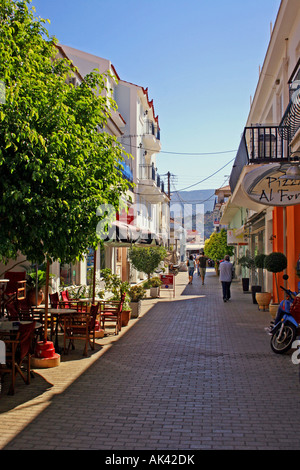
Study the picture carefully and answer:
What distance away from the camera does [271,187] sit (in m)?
10.9

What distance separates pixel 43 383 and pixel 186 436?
2905mm

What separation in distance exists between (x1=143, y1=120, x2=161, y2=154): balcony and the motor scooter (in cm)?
2527

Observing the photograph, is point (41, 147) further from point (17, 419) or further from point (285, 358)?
point (285, 358)

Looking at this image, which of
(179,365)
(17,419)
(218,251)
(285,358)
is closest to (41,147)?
(17,419)

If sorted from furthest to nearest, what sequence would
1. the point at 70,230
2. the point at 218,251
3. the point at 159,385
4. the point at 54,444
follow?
1. the point at 218,251
2. the point at 159,385
3. the point at 70,230
4. the point at 54,444

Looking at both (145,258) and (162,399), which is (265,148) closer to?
(145,258)

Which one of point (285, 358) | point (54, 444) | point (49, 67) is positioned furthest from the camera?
point (285, 358)

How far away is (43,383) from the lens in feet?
24.1

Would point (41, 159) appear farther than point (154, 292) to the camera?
No

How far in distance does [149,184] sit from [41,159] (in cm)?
2706

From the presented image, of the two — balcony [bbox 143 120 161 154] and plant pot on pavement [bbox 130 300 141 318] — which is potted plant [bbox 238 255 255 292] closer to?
plant pot on pavement [bbox 130 300 141 318]

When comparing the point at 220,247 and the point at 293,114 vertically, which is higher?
the point at 293,114

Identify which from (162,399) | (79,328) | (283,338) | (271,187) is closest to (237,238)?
(271,187)

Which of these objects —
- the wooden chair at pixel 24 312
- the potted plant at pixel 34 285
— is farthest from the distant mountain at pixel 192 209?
the wooden chair at pixel 24 312
